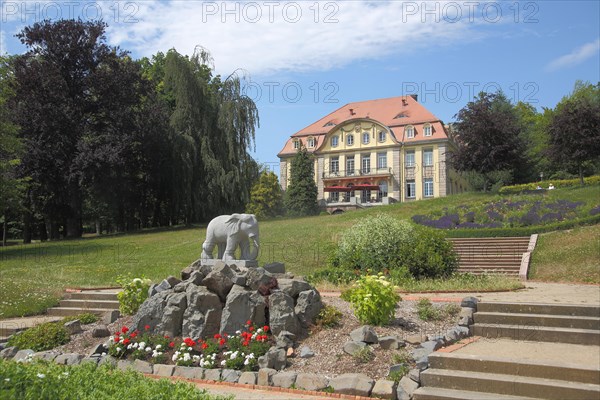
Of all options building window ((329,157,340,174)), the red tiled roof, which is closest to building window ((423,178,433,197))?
the red tiled roof

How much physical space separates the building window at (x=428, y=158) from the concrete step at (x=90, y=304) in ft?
153

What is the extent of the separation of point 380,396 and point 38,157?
34.0m

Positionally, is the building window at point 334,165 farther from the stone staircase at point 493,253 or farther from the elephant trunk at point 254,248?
the elephant trunk at point 254,248

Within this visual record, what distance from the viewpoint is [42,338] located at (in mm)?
9695

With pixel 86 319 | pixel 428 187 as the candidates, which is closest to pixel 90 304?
pixel 86 319

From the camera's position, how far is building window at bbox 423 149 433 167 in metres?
54.3

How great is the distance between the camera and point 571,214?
24859 millimetres

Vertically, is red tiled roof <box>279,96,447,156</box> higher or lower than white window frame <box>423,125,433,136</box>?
higher

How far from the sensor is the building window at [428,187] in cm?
5488

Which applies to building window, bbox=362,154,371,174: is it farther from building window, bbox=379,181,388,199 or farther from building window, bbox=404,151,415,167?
building window, bbox=404,151,415,167

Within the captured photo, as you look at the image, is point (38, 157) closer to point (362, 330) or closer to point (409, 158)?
point (362, 330)

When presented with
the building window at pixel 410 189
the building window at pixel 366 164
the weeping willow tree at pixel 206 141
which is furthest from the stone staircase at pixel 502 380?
the building window at pixel 366 164

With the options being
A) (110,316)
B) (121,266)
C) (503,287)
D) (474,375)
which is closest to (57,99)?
(121,266)

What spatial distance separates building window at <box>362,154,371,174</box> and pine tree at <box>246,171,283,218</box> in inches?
533
